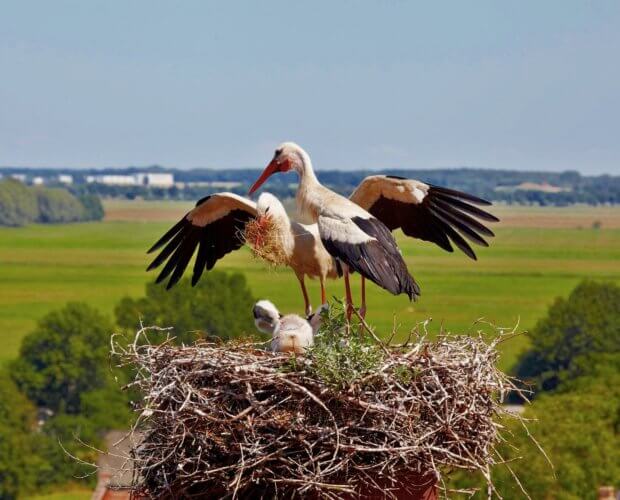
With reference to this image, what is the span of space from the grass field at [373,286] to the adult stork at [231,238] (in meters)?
65.4

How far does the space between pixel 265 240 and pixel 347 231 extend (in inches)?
21.7

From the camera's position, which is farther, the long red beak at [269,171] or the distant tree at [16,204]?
the distant tree at [16,204]

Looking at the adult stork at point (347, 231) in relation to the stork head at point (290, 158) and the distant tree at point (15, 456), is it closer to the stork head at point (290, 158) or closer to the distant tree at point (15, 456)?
the stork head at point (290, 158)

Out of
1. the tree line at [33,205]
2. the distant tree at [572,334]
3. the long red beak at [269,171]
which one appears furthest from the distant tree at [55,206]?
the long red beak at [269,171]

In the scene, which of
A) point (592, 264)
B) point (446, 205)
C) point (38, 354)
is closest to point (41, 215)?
point (592, 264)

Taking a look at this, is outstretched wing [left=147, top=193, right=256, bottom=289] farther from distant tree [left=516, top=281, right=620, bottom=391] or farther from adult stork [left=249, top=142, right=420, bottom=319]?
distant tree [left=516, top=281, right=620, bottom=391]

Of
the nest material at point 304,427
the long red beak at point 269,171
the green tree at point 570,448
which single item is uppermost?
the long red beak at point 269,171

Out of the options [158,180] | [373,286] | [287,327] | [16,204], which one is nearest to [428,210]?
[287,327]

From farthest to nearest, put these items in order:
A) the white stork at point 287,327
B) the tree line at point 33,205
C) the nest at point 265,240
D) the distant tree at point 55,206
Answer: the distant tree at point 55,206 < the tree line at point 33,205 < the nest at point 265,240 < the white stork at point 287,327

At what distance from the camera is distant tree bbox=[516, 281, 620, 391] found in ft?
255

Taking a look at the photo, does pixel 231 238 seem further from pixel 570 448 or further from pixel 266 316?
pixel 570 448

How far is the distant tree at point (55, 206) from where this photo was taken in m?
192

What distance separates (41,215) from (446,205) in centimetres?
18659

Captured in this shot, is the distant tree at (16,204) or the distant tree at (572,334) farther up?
the distant tree at (572,334)
